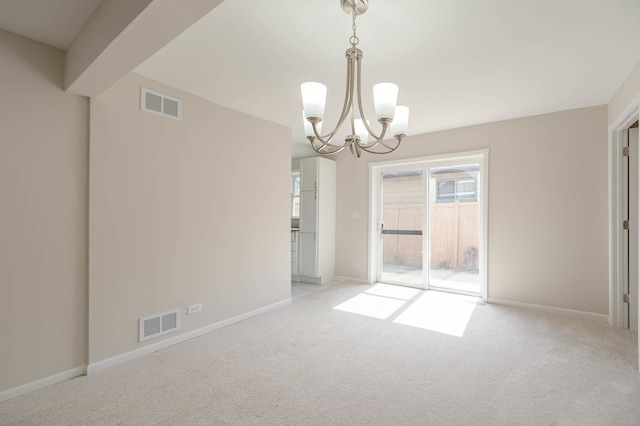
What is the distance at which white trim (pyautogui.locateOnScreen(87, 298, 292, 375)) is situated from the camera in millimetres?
2482

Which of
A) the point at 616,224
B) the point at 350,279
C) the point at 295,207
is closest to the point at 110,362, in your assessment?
the point at 350,279

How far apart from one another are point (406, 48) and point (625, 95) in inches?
87.7

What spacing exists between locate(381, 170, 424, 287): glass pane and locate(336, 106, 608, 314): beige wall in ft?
2.84

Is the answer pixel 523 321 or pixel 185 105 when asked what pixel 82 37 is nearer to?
pixel 185 105

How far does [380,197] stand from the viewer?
17.6 ft

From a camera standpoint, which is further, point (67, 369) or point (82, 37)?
point (67, 369)

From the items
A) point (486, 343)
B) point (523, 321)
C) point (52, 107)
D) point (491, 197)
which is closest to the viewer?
point (52, 107)

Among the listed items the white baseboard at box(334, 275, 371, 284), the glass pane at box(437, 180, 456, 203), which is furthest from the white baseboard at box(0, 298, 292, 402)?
the glass pane at box(437, 180, 456, 203)

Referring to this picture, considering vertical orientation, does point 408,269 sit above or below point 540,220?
below

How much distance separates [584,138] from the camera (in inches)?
→ 143

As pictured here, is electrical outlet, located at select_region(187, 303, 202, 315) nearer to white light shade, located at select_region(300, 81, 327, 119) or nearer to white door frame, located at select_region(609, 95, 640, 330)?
white light shade, located at select_region(300, 81, 327, 119)

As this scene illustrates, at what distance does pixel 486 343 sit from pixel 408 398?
1311 mm

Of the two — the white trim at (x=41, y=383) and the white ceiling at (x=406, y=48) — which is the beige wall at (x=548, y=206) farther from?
the white trim at (x=41, y=383)

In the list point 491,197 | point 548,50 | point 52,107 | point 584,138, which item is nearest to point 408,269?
point 491,197
